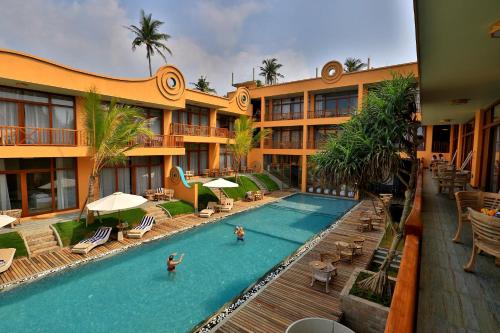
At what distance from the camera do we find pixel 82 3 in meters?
15.0

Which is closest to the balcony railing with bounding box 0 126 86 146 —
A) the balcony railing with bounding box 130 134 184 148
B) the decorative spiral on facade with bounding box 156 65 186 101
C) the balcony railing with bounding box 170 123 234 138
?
the balcony railing with bounding box 130 134 184 148

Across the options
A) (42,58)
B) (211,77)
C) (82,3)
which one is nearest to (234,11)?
(82,3)

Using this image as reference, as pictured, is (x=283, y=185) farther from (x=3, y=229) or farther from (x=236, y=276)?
(x=3, y=229)

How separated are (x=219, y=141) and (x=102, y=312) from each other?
17.3 metres

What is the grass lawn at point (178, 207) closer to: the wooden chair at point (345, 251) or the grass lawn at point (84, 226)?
the grass lawn at point (84, 226)

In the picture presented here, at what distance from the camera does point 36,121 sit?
13570 millimetres

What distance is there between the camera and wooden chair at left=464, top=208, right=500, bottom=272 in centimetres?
375

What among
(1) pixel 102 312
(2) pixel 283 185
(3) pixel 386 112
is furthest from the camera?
(2) pixel 283 185

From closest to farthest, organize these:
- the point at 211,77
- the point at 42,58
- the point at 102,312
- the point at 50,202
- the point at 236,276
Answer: the point at 102,312, the point at 236,276, the point at 42,58, the point at 50,202, the point at 211,77

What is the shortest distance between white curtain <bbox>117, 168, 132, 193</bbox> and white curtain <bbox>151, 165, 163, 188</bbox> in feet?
5.93

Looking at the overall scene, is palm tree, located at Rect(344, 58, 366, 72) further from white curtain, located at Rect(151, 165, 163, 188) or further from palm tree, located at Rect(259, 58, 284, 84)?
white curtain, located at Rect(151, 165, 163, 188)

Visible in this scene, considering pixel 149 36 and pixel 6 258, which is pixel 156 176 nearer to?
pixel 6 258

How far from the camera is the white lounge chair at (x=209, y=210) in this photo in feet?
53.8

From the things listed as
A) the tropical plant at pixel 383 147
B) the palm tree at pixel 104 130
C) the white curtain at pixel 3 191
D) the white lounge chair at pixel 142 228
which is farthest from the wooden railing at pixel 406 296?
the white curtain at pixel 3 191
